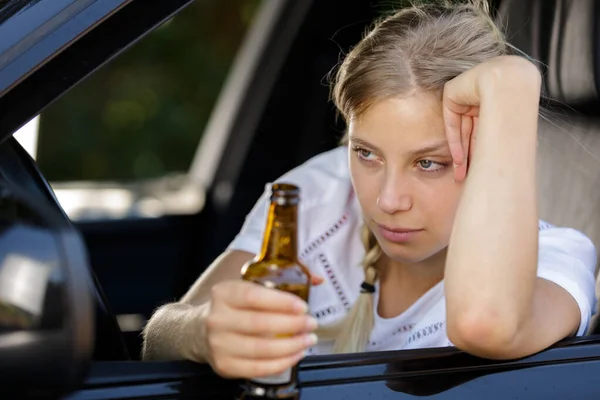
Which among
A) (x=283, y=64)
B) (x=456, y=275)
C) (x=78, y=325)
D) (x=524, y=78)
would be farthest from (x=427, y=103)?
(x=283, y=64)

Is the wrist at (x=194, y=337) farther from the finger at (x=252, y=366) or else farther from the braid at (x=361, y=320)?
the braid at (x=361, y=320)

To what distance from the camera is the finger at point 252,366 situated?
1.17m

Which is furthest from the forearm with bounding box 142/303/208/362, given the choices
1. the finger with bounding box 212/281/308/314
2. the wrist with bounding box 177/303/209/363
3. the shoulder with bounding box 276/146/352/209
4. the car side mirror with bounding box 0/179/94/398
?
the shoulder with bounding box 276/146/352/209

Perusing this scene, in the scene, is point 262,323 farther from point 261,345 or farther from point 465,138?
point 465,138

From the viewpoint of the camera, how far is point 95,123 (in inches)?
279

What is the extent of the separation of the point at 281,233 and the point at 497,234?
360mm

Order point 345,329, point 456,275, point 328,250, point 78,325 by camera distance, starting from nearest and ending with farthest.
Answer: point 78,325
point 456,275
point 345,329
point 328,250

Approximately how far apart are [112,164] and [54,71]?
19.4 ft

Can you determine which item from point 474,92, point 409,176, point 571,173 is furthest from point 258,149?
point 474,92

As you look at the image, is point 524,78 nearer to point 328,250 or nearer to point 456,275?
point 456,275

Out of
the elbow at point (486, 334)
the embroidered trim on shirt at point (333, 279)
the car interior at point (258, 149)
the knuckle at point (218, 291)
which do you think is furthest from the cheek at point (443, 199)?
the car interior at point (258, 149)

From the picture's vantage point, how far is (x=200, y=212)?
116 inches

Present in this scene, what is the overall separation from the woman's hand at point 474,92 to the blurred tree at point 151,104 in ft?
17.9

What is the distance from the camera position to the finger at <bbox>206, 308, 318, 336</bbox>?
Result: 1146 millimetres
